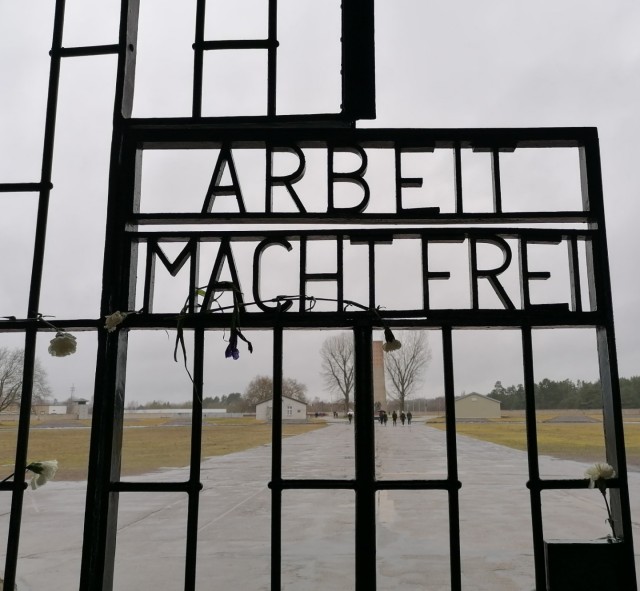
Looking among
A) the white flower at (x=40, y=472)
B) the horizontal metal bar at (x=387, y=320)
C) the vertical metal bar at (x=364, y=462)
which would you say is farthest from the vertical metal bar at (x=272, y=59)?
the white flower at (x=40, y=472)

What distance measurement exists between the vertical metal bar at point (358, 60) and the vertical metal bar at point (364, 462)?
0.78 meters

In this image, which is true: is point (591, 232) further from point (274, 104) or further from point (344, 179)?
point (274, 104)

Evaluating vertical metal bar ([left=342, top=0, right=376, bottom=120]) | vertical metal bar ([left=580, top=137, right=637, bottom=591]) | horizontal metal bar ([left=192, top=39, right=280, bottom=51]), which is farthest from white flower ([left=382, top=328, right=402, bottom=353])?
horizontal metal bar ([left=192, top=39, right=280, bottom=51])

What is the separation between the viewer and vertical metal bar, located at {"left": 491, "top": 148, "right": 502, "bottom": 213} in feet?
6.59

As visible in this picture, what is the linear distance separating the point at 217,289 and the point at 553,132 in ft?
4.06

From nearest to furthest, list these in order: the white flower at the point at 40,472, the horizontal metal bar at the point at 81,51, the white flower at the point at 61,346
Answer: the white flower at the point at 40,472 → the white flower at the point at 61,346 → the horizontal metal bar at the point at 81,51

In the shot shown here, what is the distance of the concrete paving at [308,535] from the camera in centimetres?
442

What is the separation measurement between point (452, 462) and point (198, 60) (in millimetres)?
1634

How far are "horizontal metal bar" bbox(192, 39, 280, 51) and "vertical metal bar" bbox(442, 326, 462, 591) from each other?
1.19 m

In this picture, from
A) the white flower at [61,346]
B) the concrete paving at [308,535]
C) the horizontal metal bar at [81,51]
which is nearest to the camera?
the white flower at [61,346]

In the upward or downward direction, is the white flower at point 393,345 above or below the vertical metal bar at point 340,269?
below

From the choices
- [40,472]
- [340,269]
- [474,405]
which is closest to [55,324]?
[40,472]

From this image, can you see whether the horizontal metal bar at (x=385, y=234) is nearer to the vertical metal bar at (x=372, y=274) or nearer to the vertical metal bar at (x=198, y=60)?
the vertical metal bar at (x=372, y=274)

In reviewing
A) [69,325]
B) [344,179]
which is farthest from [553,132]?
[69,325]
